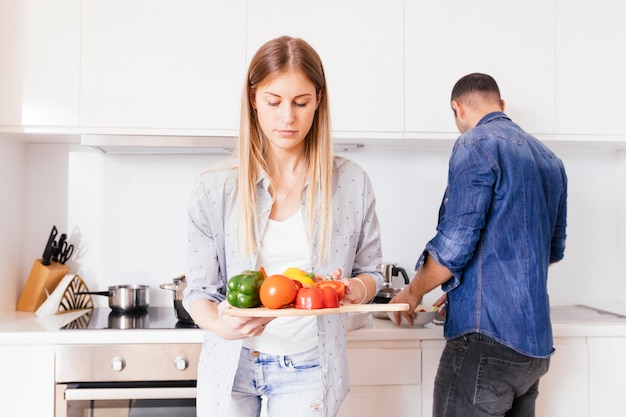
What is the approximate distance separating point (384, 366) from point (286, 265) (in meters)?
0.83

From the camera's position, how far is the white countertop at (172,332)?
183 cm

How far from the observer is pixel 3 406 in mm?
1841

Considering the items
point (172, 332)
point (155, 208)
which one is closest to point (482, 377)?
point (172, 332)

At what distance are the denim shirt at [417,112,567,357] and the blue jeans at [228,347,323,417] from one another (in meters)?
0.59

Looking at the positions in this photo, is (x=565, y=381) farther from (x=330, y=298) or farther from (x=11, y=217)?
(x=11, y=217)

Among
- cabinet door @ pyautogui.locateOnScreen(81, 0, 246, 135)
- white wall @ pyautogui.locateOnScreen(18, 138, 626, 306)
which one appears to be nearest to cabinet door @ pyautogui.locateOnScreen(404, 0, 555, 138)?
white wall @ pyautogui.locateOnScreen(18, 138, 626, 306)

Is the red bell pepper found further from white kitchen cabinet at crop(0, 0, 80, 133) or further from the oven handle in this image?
white kitchen cabinet at crop(0, 0, 80, 133)

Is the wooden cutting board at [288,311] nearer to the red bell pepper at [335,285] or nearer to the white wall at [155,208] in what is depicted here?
the red bell pepper at [335,285]

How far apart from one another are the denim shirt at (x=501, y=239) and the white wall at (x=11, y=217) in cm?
157

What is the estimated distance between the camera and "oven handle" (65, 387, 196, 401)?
1.80m

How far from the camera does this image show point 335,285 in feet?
3.72

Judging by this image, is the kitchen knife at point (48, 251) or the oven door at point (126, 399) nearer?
the oven door at point (126, 399)

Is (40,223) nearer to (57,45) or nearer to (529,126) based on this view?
(57,45)

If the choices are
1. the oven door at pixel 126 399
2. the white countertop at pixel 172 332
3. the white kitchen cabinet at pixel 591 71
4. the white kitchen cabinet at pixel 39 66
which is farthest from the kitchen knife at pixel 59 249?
the white kitchen cabinet at pixel 591 71
